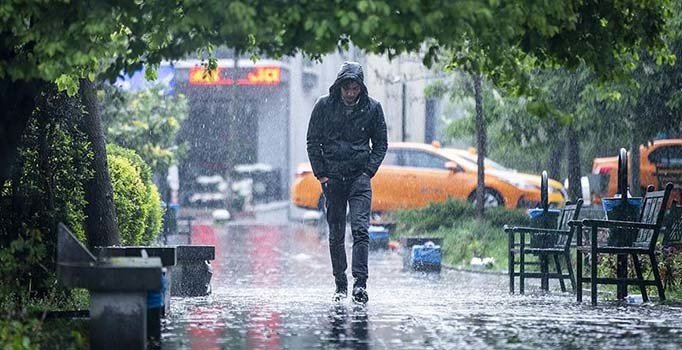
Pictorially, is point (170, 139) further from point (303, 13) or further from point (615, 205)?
point (303, 13)

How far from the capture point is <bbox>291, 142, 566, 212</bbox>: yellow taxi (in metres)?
34.2

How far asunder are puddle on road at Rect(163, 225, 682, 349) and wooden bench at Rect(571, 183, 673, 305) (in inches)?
10.4

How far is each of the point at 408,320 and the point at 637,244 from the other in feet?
10.7

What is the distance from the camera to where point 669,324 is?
11.3 meters

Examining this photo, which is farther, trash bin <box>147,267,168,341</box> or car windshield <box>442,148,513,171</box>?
car windshield <box>442,148,513,171</box>

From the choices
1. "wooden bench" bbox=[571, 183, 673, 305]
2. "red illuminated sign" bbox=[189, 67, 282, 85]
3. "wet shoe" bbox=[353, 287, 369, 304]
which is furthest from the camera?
"red illuminated sign" bbox=[189, 67, 282, 85]

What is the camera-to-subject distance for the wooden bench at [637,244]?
43.9ft

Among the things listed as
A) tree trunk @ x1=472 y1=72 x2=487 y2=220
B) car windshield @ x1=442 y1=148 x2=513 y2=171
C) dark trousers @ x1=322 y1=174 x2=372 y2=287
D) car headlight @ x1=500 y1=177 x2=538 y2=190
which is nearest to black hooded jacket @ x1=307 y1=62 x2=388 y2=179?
dark trousers @ x1=322 y1=174 x2=372 y2=287

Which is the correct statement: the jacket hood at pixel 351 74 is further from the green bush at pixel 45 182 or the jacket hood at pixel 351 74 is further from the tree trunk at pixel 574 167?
the tree trunk at pixel 574 167

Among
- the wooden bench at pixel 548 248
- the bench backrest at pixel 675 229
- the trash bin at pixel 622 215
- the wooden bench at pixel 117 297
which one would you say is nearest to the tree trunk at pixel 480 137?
the wooden bench at pixel 548 248

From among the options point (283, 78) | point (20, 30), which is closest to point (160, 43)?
point (20, 30)

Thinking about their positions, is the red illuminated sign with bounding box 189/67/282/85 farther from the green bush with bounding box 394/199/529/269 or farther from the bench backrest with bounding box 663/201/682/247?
the bench backrest with bounding box 663/201/682/247

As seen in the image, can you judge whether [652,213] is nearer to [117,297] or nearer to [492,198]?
[117,297]

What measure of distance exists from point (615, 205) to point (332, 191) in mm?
2631
